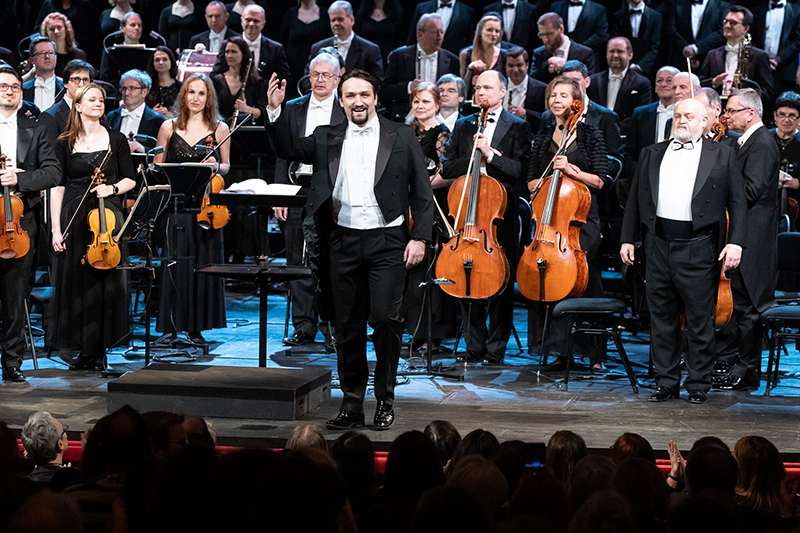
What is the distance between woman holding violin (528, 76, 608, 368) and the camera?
613 centimetres

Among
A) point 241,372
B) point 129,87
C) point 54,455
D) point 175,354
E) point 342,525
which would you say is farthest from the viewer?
point 129,87

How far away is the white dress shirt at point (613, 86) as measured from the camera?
8445 millimetres

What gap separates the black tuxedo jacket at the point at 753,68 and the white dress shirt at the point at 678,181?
129 inches

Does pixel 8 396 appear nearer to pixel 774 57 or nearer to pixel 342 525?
pixel 342 525

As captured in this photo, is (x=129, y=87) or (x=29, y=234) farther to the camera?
(x=129, y=87)

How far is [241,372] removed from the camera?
5070 millimetres

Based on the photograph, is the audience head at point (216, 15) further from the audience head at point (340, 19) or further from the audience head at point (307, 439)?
the audience head at point (307, 439)

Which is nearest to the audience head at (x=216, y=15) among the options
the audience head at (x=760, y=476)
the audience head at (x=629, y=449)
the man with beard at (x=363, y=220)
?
the man with beard at (x=363, y=220)

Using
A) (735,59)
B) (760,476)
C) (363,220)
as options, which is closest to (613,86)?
(735,59)

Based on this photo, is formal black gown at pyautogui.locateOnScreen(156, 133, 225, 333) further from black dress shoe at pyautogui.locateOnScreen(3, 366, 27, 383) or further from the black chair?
the black chair

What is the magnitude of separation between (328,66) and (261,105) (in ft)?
5.33

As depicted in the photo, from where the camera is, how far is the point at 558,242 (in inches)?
228

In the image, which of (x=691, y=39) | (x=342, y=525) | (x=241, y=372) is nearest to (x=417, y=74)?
(x=691, y=39)

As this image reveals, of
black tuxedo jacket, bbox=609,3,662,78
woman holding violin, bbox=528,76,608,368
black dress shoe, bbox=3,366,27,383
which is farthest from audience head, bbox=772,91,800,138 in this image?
black dress shoe, bbox=3,366,27,383
